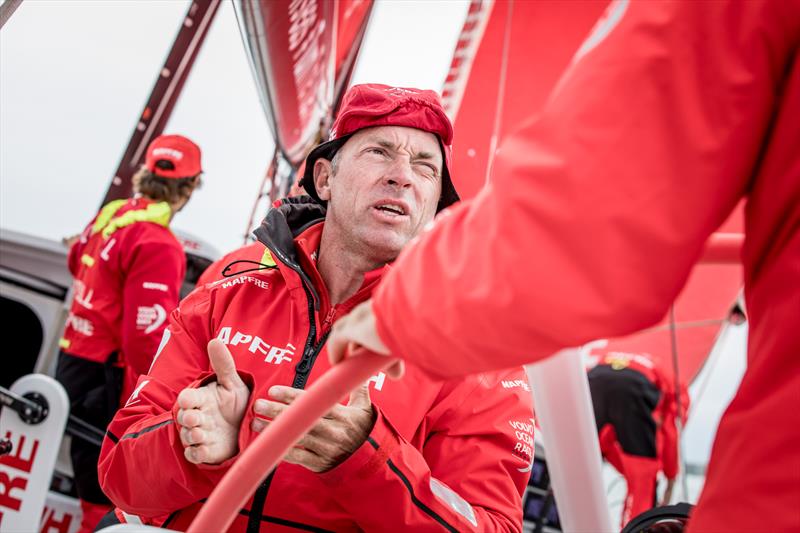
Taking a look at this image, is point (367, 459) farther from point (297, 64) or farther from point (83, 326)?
point (297, 64)

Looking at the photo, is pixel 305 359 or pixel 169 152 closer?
pixel 305 359

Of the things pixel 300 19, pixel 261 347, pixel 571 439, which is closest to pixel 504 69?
pixel 300 19

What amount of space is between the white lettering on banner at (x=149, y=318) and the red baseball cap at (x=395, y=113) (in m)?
1.07

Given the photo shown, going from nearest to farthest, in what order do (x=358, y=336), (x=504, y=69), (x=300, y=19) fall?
1. (x=358, y=336)
2. (x=300, y=19)
3. (x=504, y=69)

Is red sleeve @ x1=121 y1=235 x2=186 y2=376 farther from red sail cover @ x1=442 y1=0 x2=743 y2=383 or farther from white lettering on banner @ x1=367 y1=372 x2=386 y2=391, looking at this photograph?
red sail cover @ x1=442 y1=0 x2=743 y2=383

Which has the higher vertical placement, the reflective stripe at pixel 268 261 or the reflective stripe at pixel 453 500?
the reflective stripe at pixel 268 261

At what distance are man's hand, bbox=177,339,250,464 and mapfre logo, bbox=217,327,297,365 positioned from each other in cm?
31

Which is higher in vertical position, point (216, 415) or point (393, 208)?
point (393, 208)

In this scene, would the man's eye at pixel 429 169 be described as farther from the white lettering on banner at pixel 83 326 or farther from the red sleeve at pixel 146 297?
the white lettering on banner at pixel 83 326

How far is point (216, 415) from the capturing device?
2.84 feet

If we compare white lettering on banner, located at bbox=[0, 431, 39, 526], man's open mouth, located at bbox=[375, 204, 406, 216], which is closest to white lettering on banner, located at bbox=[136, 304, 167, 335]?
white lettering on banner, located at bbox=[0, 431, 39, 526]

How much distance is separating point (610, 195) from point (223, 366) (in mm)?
526

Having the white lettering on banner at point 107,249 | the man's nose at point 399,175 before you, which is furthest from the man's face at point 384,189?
the white lettering on banner at point 107,249

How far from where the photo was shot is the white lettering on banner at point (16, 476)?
1.81 metres
